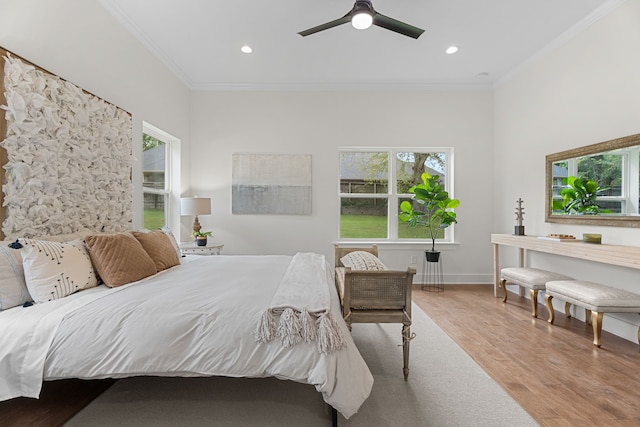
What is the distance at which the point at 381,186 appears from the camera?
527cm

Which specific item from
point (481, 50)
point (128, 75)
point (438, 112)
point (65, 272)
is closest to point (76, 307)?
point (65, 272)

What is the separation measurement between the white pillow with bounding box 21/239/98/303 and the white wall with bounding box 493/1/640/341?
14.3 feet

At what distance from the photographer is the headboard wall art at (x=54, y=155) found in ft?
6.88

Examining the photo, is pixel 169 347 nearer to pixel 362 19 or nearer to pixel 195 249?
pixel 362 19

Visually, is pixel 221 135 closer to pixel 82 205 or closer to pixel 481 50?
pixel 82 205

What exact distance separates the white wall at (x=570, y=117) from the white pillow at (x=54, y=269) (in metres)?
4.36

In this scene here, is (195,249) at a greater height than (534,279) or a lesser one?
greater

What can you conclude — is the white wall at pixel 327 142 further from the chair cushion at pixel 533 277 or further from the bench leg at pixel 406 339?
the bench leg at pixel 406 339

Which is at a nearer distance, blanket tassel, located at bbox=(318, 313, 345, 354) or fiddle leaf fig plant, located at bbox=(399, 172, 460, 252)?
blanket tassel, located at bbox=(318, 313, 345, 354)

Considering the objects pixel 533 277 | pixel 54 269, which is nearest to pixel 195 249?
pixel 54 269

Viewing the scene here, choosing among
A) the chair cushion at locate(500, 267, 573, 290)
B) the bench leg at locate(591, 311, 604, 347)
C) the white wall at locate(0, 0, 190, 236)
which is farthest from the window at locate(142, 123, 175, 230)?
the bench leg at locate(591, 311, 604, 347)

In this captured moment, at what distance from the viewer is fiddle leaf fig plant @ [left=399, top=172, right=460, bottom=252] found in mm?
4680

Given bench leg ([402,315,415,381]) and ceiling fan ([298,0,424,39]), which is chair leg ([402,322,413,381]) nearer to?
bench leg ([402,315,415,381])

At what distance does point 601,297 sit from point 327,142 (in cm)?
373
